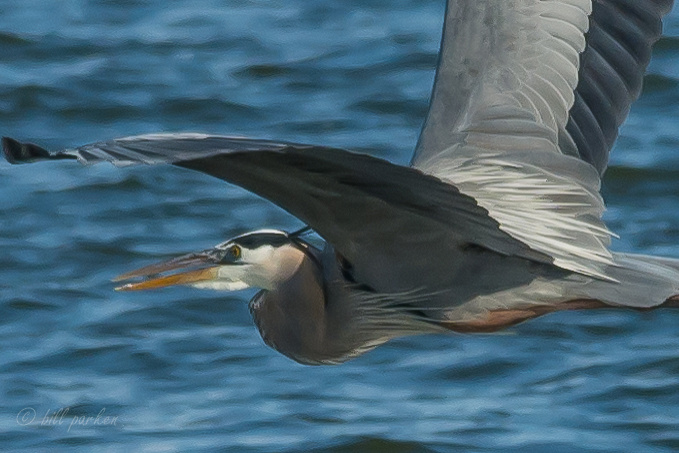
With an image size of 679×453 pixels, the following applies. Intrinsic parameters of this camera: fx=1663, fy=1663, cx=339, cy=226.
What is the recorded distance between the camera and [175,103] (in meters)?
9.73

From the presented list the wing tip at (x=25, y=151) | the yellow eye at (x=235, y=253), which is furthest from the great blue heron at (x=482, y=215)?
the wing tip at (x=25, y=151)

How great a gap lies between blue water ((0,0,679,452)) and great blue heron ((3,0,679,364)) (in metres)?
1.80

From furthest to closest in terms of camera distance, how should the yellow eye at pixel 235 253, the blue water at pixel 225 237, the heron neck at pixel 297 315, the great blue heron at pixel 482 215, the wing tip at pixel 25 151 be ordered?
the blue water at pixel 225 237 → the yellow eye at pixel 235 253 → the heron neck at pixel 297 315 → the great blue heron at pixel 482 215 → the wing tip at pixel 25 151

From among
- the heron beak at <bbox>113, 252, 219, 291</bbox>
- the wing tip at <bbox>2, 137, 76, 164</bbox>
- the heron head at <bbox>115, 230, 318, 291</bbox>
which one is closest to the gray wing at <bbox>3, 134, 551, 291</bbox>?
the wing tip at <bbox>2, 137, 76, 164</bbox>

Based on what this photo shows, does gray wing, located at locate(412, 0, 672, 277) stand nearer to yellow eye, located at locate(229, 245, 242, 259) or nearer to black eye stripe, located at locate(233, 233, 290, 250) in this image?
black eye stripe, located at locate(233, 233, 290, 250)

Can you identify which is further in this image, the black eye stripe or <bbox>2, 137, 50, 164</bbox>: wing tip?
the black eye stripe

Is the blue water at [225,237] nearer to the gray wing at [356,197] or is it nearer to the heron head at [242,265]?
the heron head at [242,265]

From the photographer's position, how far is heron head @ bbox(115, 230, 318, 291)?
4.97 meters

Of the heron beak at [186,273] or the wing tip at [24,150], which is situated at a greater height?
the wing tip at [24,150]

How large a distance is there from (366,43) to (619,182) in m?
2.35

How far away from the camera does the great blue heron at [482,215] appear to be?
440 centimetres

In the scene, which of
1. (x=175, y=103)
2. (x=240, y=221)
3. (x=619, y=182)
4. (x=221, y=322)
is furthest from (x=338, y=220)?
(x=175, y=103)

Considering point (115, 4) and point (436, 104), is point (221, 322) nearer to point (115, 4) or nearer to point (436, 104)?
point (436, 104)

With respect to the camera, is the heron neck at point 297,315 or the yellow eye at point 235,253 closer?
the heron neck at point 297,315
